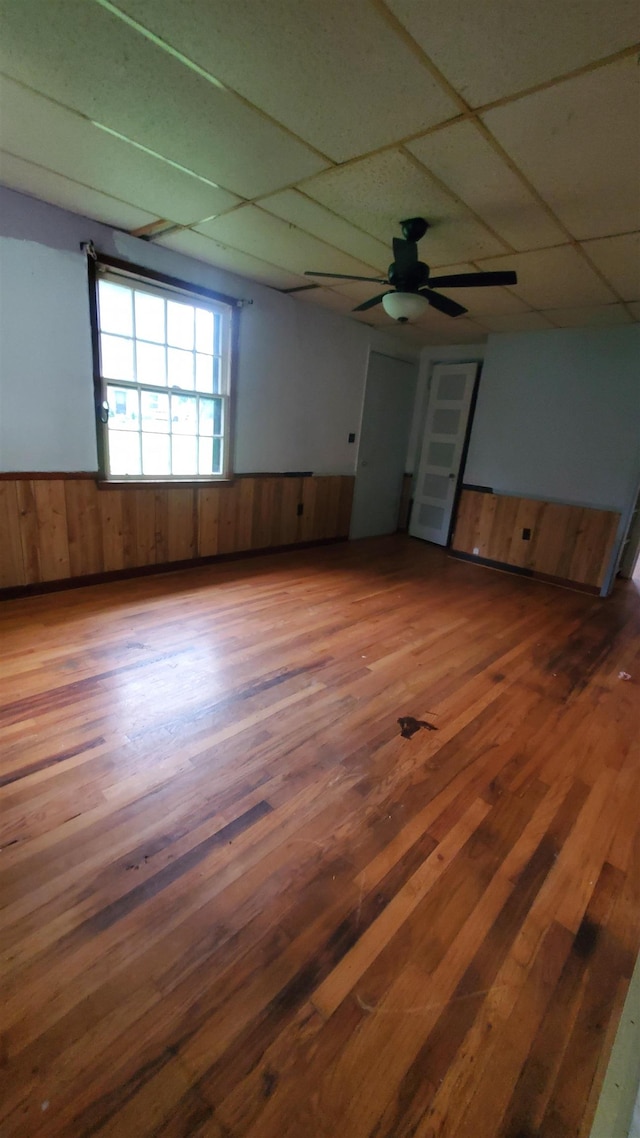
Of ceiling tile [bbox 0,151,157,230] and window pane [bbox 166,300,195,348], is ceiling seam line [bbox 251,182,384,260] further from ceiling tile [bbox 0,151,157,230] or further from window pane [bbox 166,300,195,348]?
window pane [bbox 166,300,195,348]

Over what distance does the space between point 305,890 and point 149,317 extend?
3919mm

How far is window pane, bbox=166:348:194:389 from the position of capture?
375 centimetres

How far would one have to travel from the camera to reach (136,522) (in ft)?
12.4

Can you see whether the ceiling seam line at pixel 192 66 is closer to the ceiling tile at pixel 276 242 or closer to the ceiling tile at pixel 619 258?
the ceiling tile at pixel 276 242

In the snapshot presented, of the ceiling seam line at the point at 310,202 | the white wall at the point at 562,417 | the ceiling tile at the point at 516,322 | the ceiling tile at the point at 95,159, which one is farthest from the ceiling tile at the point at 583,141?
the white wall at the point at 562,417

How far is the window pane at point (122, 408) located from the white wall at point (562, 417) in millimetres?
3754

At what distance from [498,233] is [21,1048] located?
3916 mm

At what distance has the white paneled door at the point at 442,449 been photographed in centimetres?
562

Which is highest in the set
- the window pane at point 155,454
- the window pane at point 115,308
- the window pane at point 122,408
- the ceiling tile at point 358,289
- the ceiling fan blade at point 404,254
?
the ceiling tile at point 358,289

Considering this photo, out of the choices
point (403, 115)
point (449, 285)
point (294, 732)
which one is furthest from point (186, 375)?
point (294, 732)

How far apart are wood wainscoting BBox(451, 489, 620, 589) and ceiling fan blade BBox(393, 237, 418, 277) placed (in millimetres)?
3055

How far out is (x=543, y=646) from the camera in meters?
3.26

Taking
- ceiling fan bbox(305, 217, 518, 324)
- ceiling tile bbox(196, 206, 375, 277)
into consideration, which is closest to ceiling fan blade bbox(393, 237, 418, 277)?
ceiling fan bbox(305, 217, 518, 324)

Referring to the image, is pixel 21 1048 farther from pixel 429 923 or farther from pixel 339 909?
pixel 429 923
